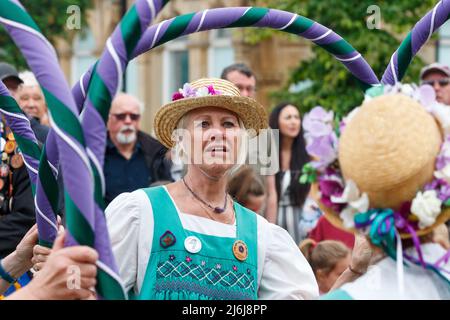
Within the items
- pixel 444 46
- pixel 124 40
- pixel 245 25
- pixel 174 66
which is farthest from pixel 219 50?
pixel 124 40

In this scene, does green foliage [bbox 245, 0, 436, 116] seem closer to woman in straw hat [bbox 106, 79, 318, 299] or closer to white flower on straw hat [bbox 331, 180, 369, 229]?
woman in straw hat [bbox 106, 79, 318, 299]

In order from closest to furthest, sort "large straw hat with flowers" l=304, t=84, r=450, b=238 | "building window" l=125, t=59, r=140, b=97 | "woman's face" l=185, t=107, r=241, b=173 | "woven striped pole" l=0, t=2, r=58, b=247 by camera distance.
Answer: "large straw hat with flowers" l=304, t=84, r=450, b=238 < "woven striped pole" l=0, t=2, r=58, b=247 < "woman's face" l=185, t=107, r=241, b=173 < "building window" l=125, t=59, r=140, b=97

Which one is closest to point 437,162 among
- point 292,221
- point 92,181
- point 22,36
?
point 92,181

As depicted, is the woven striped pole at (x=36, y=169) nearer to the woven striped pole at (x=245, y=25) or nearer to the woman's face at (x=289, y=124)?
the woven striped pole at (x=245, y=25)

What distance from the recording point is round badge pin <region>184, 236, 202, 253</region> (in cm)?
463

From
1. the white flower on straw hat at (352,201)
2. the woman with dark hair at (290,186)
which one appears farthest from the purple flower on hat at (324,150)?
the woman with dark hair at (290,186)

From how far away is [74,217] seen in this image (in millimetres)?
3520

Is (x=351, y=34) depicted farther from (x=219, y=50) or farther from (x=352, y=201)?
(x=352, y=201)

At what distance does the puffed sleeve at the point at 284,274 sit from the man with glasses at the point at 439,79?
113 inches

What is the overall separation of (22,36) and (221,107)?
4.86ft

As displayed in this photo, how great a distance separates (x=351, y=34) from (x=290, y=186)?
5638 millimetres

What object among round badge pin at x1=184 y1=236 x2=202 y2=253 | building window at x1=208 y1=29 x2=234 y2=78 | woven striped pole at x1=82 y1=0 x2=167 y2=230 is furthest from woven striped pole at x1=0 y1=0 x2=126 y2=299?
building window at x1=208 y1=29 x2=234 y2=78

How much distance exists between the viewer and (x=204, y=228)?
15.6ft

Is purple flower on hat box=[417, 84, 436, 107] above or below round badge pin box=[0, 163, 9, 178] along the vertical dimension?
above
